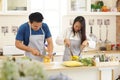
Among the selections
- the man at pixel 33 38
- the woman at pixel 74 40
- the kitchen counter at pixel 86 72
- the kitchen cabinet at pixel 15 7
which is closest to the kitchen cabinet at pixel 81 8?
the kitchen cabinet at pixel 15 7

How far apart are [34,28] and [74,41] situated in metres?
0.70

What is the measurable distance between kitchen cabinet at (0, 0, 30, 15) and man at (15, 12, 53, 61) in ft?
4.88

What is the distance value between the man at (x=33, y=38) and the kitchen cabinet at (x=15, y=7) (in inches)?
58.6

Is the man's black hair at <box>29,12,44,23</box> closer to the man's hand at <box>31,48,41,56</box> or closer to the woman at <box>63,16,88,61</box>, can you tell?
the man's hand at <box>31,48,41,56</box>

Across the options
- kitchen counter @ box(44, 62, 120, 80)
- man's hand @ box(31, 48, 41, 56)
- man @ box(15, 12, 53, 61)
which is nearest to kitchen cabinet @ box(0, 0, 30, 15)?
man @ box(15, 12, 53, 61)

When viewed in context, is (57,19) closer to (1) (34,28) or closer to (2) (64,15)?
(2) (64,15)

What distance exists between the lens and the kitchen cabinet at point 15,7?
4.92 metres

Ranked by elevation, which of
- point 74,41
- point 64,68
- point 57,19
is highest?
point 57,19

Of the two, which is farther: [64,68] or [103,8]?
[103,8]

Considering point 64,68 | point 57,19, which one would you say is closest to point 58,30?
point 57,19

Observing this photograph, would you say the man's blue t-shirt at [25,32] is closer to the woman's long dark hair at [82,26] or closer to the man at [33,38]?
the man at [33,38]

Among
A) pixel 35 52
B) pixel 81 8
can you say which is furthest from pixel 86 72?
pixel 81 8

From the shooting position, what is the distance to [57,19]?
18.0 ft

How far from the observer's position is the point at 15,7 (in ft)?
16.6
